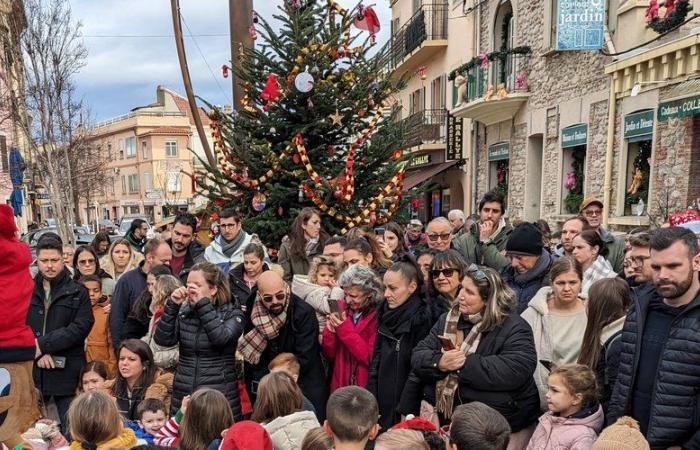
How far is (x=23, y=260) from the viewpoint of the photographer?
2602 millimetres

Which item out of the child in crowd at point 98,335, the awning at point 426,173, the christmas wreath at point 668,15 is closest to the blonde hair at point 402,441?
the child in crowd at point 98,335

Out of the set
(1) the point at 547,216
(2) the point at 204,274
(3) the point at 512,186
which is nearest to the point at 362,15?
(2) the point at 204,274

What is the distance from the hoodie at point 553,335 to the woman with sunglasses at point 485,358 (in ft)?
1.05

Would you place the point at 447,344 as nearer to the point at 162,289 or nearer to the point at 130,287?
the point at 162,289

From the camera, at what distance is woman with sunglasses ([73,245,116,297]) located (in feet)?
17.1

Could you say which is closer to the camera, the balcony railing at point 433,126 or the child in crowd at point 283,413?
the child in crowd at point 283,413

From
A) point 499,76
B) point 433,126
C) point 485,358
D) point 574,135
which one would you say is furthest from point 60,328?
point 433,126

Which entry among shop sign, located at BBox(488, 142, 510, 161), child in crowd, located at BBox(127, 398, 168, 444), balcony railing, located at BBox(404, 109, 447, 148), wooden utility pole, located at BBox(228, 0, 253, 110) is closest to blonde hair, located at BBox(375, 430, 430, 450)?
child in crowd, located at BBox(127, 398, 168, 444)

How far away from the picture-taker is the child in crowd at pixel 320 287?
4113 millimetres

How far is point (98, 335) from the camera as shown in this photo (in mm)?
4742

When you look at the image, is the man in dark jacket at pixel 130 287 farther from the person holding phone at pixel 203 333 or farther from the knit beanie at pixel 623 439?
the knit beanie at pixel 623 439

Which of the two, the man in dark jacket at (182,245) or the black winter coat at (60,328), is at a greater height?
the man in dark jacket at (182,245)

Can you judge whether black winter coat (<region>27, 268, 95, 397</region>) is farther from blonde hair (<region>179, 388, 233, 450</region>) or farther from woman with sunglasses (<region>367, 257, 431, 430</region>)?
woman with sunglasses (<region>367, 257, 431, 430</region>)

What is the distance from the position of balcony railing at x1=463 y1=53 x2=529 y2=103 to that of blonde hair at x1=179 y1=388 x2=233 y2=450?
12302 mm
